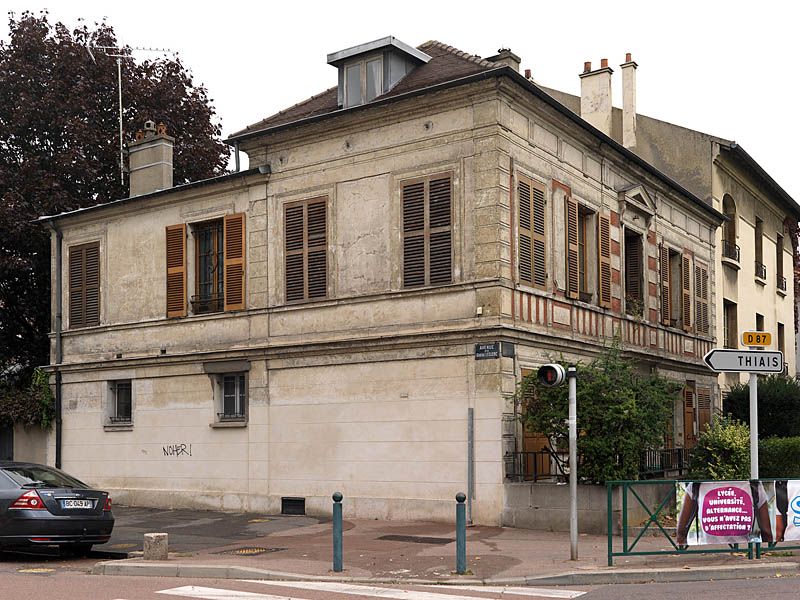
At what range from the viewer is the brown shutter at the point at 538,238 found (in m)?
19.0

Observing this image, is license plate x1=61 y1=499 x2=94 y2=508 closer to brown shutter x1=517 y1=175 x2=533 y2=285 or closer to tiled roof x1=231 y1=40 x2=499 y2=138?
brown shutter x1=517 y1=175 x2=533 y2=285

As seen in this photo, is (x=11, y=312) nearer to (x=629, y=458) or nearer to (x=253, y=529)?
(x=253, y=529)

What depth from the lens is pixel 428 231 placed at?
60.9 feet

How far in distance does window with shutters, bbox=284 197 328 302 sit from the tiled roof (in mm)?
1933

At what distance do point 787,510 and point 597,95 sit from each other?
1873cm

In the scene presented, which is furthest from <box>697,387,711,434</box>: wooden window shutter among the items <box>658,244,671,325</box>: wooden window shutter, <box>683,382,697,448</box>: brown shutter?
<box>658,244,671,325</box>: wooden window shutter

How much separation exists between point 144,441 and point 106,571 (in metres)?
9.44

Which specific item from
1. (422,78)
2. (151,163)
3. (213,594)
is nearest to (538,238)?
(422,78)

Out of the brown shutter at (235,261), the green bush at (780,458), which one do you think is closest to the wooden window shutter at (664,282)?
the green bush at (780,458)

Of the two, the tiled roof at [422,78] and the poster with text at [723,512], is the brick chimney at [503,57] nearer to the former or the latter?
the tiled roof at [422,78]

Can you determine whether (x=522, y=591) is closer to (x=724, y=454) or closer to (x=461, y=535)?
(x=461, y=535)

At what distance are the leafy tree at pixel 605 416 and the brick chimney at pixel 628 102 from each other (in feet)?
45.8

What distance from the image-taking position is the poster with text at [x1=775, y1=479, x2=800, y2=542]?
43.0 feet

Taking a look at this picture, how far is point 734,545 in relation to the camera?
1284 cm
